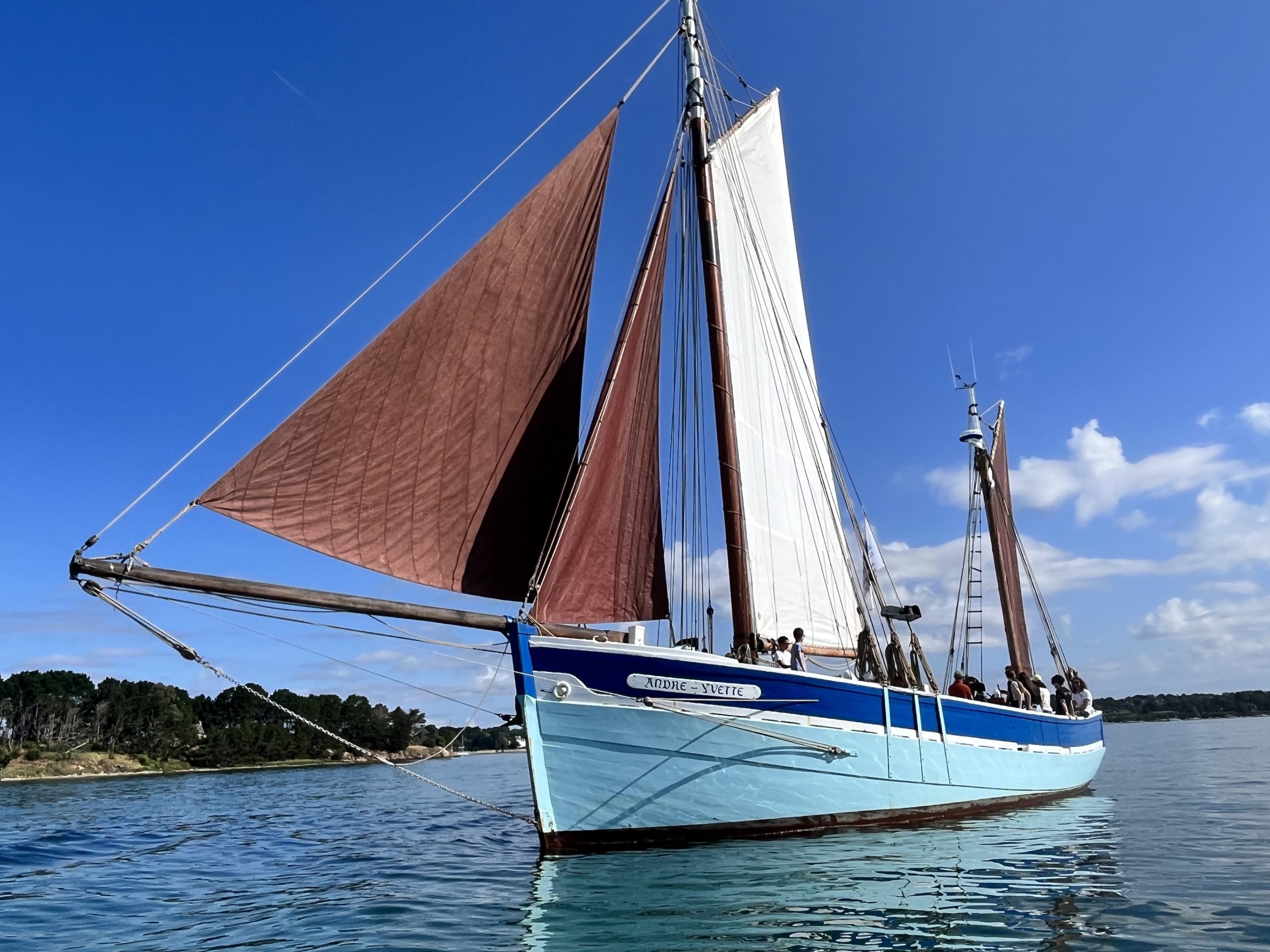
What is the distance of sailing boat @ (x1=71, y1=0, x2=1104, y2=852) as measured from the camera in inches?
485

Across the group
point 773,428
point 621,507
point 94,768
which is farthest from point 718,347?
point 94,768

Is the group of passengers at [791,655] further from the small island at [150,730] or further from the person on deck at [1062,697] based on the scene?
the small island at [150,730]

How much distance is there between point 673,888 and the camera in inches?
394

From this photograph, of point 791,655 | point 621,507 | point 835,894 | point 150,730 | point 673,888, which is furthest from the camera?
point 150,730

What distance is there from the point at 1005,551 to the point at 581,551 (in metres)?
25.1

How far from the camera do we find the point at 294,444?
11875 mm

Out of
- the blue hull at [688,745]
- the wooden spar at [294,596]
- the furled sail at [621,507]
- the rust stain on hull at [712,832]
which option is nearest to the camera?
the wooden spar at [294,596]

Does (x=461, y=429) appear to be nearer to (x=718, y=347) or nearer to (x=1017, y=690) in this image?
(x=718, y=347)

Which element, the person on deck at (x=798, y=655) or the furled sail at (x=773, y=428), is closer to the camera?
the person on deck at (x=798, y=655)

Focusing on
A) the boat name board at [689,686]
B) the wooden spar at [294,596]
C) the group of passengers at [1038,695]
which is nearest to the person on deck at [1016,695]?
the group of passengers at [1038,695]

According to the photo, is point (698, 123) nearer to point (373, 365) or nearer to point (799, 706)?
point (373, 365)

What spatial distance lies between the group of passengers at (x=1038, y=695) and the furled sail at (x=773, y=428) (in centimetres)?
394

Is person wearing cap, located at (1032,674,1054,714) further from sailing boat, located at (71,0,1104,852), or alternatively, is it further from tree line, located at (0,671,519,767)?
tree line, located at (0,671,519,767)

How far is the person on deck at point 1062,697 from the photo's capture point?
24.6m
